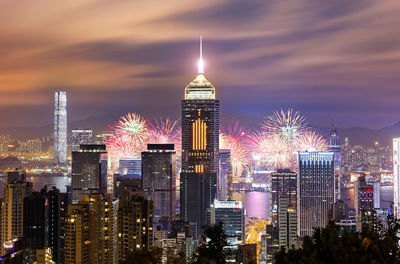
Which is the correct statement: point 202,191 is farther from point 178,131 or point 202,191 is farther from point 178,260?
point 178,260

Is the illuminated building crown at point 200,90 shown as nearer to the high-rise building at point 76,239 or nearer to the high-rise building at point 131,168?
the high-rise building at point 131,168

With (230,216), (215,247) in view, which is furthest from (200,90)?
(215,247)

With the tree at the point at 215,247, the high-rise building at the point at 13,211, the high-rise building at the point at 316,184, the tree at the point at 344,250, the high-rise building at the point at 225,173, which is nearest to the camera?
the tree at the point at 344,250

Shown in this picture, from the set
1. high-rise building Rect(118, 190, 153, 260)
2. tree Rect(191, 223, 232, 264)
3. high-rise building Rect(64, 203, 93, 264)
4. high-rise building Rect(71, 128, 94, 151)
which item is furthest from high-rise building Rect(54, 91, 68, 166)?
tree Rect(191, 223, 232, 264)

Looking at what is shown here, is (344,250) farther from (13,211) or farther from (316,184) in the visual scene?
(316,184)

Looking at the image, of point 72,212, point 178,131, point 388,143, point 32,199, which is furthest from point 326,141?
point 72,212

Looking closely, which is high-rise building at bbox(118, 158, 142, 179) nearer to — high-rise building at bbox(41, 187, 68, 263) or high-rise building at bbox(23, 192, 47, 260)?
high-rise building at bbox(41, 187, 68, 263)

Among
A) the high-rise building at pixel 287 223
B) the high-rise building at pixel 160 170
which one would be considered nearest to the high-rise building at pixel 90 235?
the high-rise building at pixel 287 223
